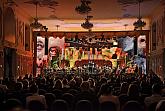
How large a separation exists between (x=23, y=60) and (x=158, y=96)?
23722 mm

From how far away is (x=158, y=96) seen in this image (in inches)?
420

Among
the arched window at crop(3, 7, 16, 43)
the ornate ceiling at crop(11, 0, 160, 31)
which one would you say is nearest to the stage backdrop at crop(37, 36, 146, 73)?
the ornate ceiling at crop(11, 0, 160, 31)

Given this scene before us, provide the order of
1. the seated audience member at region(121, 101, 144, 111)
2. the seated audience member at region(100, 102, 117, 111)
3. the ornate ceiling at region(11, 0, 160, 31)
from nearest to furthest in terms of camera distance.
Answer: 1. the seated audience member at region(121, 101, 144, 111)
2. the seated audience member at region(100, 102, 117, 111)
3. the ornate ceiling at region(11, 0, 160, 31)

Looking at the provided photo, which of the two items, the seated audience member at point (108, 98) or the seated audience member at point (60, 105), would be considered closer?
the seated audience member at point (60, 105)

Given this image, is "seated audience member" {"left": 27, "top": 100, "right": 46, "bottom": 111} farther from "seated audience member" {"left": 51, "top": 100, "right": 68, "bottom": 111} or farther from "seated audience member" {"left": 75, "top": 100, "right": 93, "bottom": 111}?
"seated audience member" {"left": 75, "top": 100, "right": 93, "bottom": 111}

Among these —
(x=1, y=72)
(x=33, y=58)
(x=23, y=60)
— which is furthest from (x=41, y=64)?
(x=1, y=72)

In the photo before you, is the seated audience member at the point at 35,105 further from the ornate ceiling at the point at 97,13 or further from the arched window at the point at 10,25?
the arched window at the point at 10,25

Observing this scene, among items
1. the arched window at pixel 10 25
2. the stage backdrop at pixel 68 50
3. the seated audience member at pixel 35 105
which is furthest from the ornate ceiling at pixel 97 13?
the seated audience member at pixel 35 105

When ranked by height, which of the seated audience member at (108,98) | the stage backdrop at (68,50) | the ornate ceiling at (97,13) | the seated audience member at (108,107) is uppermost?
the ornate ceiling at (97,13)

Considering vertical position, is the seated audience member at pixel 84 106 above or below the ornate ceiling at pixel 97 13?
below

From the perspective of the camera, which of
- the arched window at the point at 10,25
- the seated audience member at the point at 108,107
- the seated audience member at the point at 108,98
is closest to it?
the seated audience member at the point at 108,107

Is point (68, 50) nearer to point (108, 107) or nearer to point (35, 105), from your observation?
point (108, 107)

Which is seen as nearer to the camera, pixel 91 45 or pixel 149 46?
pixel 149 46

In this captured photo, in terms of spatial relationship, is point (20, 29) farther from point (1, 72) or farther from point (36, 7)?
point (1, 72)
